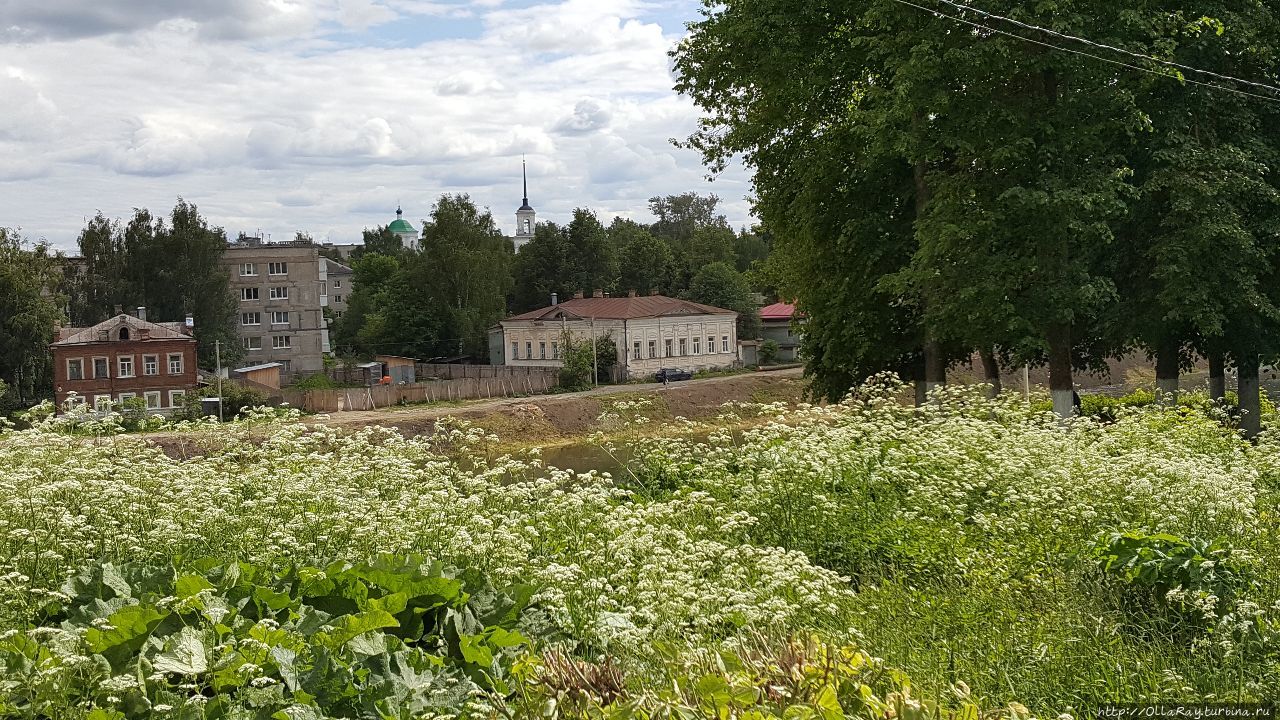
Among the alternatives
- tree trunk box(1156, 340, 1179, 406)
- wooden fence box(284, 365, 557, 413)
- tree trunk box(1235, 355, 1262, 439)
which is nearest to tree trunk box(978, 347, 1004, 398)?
tree trunk box(1156, 340, 1179, 406)

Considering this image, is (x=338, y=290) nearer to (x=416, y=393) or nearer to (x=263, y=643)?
(x=416, y=393)

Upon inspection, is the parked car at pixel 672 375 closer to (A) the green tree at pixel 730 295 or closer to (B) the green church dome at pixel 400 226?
(A) the green tree at pixel 730 295

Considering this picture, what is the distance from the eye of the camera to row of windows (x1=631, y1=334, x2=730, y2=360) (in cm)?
6506

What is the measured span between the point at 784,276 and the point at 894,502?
1835 cm

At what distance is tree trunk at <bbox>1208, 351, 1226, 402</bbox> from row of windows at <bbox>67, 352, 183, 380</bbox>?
4586cm

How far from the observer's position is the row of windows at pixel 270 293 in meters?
73.9

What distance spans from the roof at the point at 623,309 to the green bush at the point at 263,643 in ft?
186

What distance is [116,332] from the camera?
5369 centimetres

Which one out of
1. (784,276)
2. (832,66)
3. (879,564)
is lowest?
(879,564)

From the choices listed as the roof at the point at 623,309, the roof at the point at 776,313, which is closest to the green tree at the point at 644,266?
the roof at the point at 776,313

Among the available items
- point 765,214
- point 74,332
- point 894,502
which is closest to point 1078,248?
point 765,214

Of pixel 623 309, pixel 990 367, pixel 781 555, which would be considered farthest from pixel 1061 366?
pixel 623 309

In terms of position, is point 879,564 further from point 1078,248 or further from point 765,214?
point 765,214

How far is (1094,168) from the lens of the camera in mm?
20422
